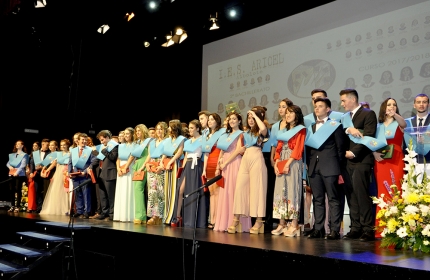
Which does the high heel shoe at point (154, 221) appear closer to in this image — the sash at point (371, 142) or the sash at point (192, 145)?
the sash at point (192, 145)

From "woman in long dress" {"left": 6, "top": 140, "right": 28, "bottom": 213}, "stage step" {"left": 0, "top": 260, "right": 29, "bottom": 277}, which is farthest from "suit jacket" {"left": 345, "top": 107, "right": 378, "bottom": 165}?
"woman in long dress" {"left": 6, "top": 140, "right": 28, "bottom": 213}

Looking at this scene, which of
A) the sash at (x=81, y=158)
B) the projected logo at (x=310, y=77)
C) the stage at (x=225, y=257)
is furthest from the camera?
the sash at (x=81, y=158)

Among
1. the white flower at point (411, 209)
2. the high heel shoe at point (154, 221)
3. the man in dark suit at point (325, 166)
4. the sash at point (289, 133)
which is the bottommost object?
the high heel shoe at point (154, 221)

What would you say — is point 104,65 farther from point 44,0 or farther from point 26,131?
point 44,0

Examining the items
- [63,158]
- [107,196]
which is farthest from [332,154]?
[63,158]

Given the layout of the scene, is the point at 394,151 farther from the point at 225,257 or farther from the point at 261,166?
the point at 225,257

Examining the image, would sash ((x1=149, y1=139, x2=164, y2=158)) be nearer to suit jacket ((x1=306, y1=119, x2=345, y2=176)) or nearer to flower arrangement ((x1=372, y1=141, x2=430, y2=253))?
suit jacket ((x1=306, y1=119, x2=345, y2=176))

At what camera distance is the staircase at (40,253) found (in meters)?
5.29

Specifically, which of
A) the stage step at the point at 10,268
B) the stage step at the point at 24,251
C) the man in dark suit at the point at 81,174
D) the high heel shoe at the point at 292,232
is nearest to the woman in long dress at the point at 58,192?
the man in dark suit at the point at 81,174

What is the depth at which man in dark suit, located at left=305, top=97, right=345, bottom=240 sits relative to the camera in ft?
14.9

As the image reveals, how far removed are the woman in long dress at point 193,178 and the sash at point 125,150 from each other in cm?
116

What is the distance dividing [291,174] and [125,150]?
3159 mm

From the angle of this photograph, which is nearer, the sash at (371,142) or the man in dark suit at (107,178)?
the sash at (371,142)

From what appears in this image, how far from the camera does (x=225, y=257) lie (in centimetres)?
401
